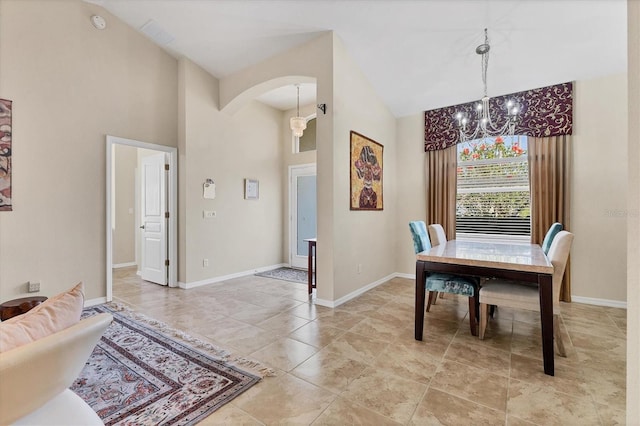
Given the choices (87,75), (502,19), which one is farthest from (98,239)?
(502,19)

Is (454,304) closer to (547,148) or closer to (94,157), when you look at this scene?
(547,148)

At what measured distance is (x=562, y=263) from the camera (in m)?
2.19

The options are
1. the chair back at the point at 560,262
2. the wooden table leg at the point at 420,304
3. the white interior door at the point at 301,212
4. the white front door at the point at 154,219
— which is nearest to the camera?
the chair back at the point at 560,262

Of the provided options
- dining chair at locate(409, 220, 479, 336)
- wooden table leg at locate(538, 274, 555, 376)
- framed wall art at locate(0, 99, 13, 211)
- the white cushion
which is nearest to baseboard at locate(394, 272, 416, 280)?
dining chair at locate(409, 220, 479, 336)

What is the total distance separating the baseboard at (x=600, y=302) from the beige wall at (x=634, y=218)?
3.53 metres

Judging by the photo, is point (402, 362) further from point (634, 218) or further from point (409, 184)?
point (409, 184)

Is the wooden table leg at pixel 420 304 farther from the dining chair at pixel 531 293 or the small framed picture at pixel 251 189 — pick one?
the small framed picture at pixel 251 189

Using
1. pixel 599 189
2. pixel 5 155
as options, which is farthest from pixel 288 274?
pixel 599 189

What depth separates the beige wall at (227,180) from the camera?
4.29 metres

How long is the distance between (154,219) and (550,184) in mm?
5727

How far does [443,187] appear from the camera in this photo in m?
4.50

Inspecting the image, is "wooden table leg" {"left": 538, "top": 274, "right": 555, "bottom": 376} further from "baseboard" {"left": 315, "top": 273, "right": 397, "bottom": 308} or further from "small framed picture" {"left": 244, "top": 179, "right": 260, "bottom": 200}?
"small framed picture" {"left": 244, "top": 179, "right": 260, "bottom": 200}

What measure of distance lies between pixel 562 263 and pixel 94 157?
16.3 ft

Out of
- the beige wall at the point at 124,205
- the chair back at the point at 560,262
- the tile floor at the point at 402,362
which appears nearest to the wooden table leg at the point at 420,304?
the tile floor at the point at 402,362
